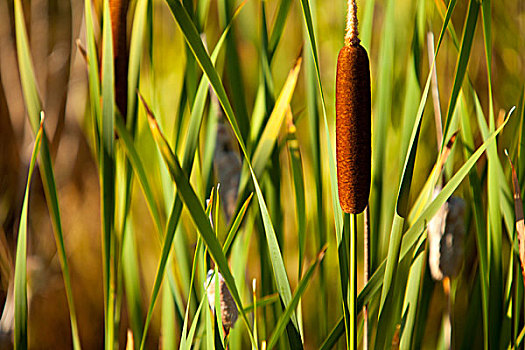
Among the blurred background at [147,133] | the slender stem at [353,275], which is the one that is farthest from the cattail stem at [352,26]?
the blurred background at [147,133]

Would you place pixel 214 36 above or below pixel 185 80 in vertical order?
above

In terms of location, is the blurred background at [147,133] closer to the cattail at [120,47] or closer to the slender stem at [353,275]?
the cattail at [120,47]

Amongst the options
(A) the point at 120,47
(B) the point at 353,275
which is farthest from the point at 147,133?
(B) the point at 353,275

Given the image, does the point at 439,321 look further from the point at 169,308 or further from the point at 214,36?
the point at 214,36

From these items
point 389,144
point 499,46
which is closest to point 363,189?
point 389,144

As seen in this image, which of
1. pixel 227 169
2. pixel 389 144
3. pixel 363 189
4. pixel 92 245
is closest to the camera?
pixel 363 189

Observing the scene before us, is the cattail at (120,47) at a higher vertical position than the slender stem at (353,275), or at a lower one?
higher
